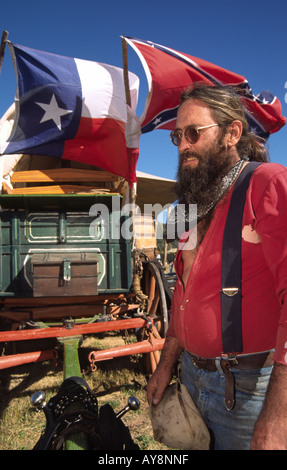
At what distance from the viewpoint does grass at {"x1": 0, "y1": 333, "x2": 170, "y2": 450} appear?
2929 millimetres

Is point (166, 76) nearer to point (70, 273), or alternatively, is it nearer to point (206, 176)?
point (70, 273)

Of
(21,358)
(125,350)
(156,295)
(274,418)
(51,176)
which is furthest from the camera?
(51,176)

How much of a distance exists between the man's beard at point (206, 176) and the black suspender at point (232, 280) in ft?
0.60

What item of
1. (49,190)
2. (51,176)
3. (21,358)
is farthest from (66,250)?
(51,176)

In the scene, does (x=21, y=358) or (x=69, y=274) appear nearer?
(x=21, y=358)

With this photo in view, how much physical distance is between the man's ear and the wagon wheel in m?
2.72

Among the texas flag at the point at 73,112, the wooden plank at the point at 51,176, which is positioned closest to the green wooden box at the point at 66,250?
the wooden plank at the point at 51,176

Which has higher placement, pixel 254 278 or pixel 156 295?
pixel 254 278

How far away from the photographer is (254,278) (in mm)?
1146

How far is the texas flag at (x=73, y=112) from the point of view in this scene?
15.7 ft

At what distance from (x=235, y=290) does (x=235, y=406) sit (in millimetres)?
429

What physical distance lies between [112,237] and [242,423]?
298cm
